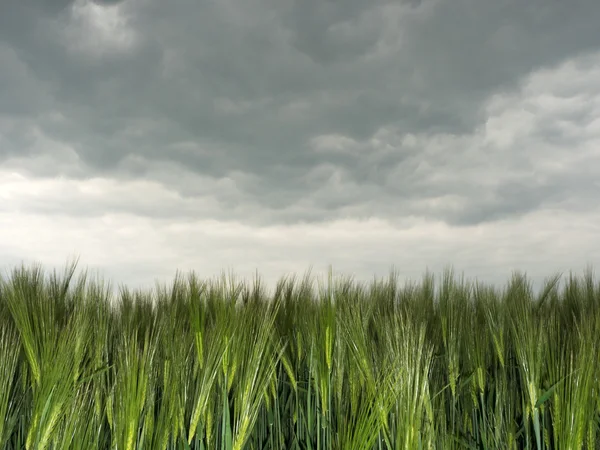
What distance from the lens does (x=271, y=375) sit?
259 centimetres

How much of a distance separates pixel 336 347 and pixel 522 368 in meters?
0.93

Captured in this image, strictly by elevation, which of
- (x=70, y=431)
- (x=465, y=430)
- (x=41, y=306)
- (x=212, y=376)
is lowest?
(x=465, y=430)

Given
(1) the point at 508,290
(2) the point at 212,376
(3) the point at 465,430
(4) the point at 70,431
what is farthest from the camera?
(1) the point at 508,290

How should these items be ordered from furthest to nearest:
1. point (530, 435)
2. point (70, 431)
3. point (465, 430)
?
point (465, 430) → point (530, 435) → point (70, 431)

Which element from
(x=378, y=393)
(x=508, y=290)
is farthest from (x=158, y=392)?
(x=508, y=290)

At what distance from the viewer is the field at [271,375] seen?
6.89 feet

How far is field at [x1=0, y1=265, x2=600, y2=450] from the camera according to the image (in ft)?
6.89

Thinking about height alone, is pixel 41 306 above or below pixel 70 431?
above

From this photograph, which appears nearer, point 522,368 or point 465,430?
point 522,368

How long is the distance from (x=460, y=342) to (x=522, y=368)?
46 cm

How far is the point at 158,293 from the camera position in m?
3.53

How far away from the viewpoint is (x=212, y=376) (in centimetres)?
221

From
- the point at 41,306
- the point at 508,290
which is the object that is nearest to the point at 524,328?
the point at 508,290

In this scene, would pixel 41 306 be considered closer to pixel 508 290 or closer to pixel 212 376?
pixel 212 376
